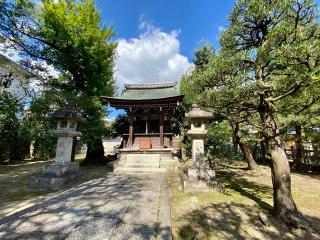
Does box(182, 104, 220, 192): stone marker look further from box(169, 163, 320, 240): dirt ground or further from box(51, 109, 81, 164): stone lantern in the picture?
box(51, 109, 81, 164): stone lantern

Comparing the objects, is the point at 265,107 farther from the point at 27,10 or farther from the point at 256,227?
the point at 27,10

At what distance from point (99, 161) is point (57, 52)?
25.8 ft

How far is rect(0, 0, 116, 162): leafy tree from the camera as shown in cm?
1190

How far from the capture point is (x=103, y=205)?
499 cm

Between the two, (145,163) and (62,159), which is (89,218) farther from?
(145,163)

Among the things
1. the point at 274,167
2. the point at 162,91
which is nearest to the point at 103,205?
the point at 274,167

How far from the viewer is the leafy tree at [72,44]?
1190 centimetres

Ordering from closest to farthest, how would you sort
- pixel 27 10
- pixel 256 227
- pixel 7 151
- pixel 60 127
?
pixel 256 227
pixel 60 127
pixel 27 10
pixel 7 151

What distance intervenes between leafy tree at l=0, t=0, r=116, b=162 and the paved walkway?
7.46 meters

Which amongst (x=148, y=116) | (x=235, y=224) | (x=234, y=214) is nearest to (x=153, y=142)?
(x=148, y=116)

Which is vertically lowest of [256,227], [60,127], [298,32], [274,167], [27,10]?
[256,227]

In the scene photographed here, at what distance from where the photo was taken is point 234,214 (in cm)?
463

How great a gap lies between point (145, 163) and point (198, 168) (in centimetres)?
578

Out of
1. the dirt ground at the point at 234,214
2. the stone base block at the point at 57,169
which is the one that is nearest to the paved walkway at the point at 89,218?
the dirt ground at the point at 234,214
